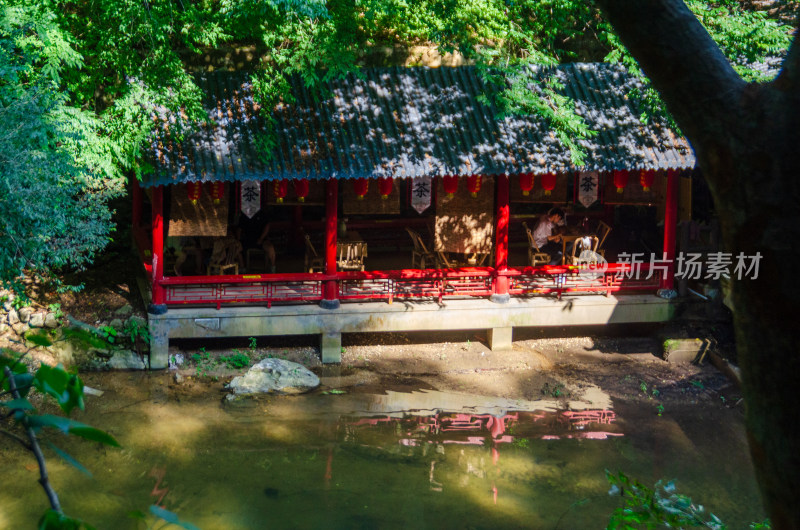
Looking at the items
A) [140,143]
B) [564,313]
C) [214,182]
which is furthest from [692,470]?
[140,143]

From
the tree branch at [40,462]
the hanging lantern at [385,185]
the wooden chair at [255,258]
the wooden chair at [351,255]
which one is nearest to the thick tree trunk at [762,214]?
the tree branch at [40,462]

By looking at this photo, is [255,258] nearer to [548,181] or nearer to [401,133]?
[401,133]

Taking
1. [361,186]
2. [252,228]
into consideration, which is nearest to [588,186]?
[361,186]

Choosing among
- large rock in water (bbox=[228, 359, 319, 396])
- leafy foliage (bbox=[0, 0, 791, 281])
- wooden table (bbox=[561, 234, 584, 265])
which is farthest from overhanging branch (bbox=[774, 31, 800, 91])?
wooden table (bbox=[561, 234, 584, 265])

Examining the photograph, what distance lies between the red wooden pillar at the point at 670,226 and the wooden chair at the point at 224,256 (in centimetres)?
798

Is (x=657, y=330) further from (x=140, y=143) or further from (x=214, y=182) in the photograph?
(x=140, y=143)

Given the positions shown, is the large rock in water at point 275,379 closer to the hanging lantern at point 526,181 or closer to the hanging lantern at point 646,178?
the hanging lantern at point 526,181

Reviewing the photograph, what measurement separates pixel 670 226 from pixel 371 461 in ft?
24.7

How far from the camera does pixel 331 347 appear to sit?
13.9 m

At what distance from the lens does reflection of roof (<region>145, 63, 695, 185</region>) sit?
12.5m

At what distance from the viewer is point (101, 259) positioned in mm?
16250

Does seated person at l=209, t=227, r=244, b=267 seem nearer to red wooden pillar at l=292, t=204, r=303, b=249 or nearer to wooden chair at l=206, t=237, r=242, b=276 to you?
wooden chair at l=206, t=237, r=242, b=276

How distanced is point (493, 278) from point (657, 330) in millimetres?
3592

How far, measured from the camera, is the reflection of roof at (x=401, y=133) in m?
12.5
